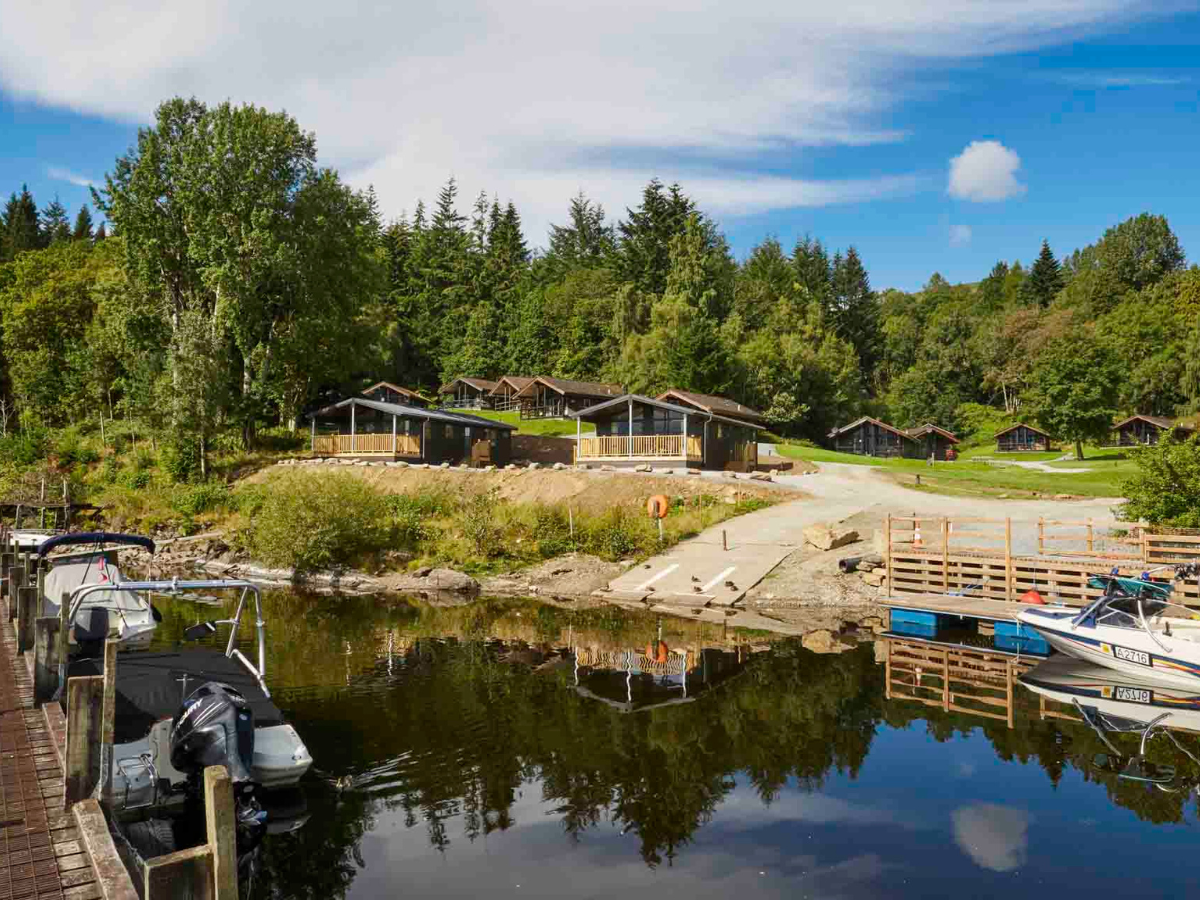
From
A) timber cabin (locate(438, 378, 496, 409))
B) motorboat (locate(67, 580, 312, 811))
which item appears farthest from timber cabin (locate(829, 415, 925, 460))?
motorboat (locate(67, 580, 312, 811))

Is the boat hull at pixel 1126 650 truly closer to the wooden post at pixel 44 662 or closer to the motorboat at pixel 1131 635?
the motorboat at pixel 1131 635

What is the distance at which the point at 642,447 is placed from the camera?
45.9m

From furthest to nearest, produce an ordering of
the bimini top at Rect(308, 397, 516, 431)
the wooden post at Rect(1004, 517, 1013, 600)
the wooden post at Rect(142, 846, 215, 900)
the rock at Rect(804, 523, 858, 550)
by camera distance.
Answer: the bimini top at Rect(308, 397, 516, 431) → the rock at Rect(804, 523, 858, 550) → the wooden post at Rect(1004, 517, 1013, 600) → the wooden post at Rect(142, 846, 215, 900)

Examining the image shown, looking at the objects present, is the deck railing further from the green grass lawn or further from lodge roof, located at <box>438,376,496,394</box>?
lodge roof, located at <box>438,376,496,394</box>

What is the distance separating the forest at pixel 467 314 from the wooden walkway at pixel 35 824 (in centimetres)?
3767

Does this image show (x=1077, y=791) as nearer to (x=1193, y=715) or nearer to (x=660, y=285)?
(x=1193, y=715)

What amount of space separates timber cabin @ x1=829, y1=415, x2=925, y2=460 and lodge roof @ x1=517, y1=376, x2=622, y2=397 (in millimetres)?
20303

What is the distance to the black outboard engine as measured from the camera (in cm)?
1112

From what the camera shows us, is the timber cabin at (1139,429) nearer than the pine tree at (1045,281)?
Yes

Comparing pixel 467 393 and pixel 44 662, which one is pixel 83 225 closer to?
pixel 467 393

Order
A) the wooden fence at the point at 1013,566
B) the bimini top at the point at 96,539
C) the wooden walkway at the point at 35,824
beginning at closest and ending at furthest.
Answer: the wooden walkway at the point at 35,824
the bimini top at the point at 96,539
the wooden fence at the point at 1013,566

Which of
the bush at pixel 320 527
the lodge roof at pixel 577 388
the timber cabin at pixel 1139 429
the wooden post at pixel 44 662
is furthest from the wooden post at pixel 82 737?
the timber cabin at pixel 1139 429

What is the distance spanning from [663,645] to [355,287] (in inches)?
1641

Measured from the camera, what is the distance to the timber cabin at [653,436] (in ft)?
148
